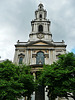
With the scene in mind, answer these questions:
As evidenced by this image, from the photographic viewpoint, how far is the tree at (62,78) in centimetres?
1070

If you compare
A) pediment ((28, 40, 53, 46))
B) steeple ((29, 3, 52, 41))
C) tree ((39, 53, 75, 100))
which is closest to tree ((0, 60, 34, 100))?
tree ((39, 53, 75, 100))

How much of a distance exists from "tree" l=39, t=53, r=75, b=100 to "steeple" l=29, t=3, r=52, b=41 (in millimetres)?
14892

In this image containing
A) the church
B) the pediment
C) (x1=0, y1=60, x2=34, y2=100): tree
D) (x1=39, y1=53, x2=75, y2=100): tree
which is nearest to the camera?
(x1=0, y1=60, x2=34, y2=100): tree

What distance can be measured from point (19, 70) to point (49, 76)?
4535 mm

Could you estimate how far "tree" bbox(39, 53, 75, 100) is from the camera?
1070cm

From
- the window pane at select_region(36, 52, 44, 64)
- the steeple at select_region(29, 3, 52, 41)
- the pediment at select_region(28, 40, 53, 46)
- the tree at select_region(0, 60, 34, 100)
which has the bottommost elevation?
the tree at select_region(0, 60, 34, 100)

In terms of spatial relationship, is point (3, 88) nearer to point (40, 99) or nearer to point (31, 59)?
point (40, 99)

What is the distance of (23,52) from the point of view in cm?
2453

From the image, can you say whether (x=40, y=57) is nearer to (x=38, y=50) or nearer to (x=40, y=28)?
(x=38, y=50)

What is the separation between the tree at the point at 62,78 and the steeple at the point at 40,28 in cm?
1489

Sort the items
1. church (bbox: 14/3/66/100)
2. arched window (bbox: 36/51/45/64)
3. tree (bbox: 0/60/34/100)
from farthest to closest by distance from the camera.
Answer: arched window (bbox: 36/51/45/64) → church (bbox: 14/3/66/100) → tree (bbox: 0/60/34/100)

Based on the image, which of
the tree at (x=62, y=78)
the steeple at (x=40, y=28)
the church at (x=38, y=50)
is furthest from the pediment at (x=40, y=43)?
the tree at (x=62, y=78)

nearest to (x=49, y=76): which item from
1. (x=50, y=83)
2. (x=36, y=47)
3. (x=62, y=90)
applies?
(x=50, y=83)

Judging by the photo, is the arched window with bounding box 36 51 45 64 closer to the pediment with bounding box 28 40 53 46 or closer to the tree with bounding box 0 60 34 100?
the pediment with bounding box 28 40 53 46
